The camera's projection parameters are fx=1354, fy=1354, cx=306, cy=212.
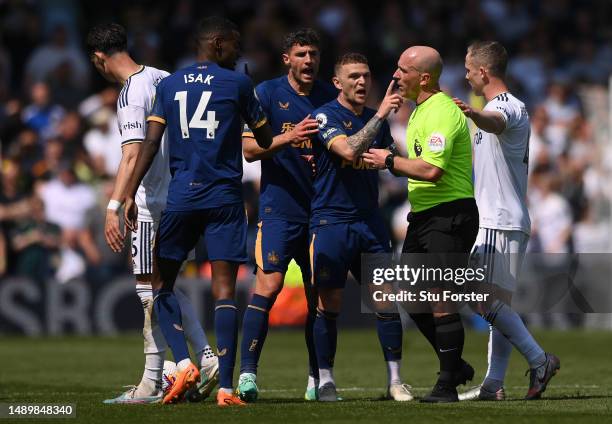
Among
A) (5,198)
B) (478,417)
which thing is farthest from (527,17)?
(478,417)

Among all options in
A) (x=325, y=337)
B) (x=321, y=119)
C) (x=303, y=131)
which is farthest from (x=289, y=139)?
(x=325, y=337)

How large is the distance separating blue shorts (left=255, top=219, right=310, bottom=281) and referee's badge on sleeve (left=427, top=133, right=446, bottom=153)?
4.68 feet

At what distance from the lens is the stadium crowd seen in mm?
19859

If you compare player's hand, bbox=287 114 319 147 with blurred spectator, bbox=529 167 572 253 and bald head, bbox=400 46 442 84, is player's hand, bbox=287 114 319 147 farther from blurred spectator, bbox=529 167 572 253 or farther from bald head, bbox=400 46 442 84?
blurred spectator, bbox=529 167 572 253

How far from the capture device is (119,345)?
17562 millimetres

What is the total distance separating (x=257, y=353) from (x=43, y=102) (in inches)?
464

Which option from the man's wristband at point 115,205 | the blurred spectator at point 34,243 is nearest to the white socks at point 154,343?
the man's wristband at point 115,205

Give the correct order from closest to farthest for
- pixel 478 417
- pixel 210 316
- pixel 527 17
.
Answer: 1. pixel 478 417
2. pixel 210 316
3. pixel 527 17

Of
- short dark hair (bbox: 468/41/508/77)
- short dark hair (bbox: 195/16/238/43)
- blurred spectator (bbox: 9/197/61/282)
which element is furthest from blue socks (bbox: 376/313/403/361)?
blurred spectator (bbox: 9/197/61/282)

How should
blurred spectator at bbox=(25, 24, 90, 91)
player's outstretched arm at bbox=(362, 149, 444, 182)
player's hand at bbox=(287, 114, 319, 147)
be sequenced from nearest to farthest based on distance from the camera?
player's outstretched arm at bbox=(362, 149, 444, 182) < player's hand at bbox=(287, 114, 319, 147) < blurred spectator at bbox=(25, 24, 90, 91)

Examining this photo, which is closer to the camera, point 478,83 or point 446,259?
point 446,259

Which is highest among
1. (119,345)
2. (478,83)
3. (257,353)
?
(478,83)

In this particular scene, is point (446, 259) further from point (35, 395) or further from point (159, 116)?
point (35, 395)

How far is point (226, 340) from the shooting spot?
31.7 feet
